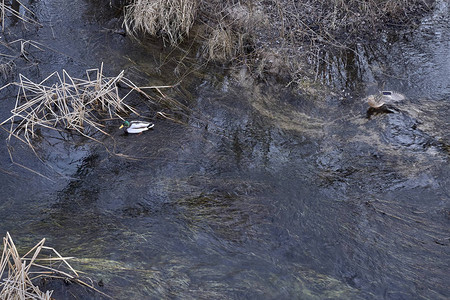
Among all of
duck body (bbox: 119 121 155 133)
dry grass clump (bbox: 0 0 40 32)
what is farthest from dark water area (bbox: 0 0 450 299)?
dry grass clump (bbox: 0 0 40 32)

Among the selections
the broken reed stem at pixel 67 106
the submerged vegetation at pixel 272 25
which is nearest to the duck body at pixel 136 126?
the broken reed stem at pixel 67 106

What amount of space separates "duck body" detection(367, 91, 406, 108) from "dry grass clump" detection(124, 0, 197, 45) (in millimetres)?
3276

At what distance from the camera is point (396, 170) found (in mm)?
5836

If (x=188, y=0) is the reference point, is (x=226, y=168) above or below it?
below

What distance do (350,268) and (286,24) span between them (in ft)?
15.9

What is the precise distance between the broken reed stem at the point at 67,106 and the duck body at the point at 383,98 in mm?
3046

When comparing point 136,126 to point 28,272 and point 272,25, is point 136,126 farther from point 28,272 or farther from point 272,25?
point 272,25

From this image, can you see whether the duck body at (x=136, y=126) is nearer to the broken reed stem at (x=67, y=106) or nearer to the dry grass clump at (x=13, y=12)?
the broken reed stem at (x=67, y=106)

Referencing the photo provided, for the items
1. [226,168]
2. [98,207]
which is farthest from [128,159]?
[226,168]

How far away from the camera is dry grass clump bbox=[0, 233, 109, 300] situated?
402 cm

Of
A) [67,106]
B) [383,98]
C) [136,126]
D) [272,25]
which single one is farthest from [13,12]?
[383,98]

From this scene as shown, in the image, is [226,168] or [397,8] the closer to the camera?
[226,168]

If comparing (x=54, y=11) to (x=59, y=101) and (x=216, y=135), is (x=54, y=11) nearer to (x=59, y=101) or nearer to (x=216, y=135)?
(x=59, y=101)

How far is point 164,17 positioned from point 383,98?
3749 mm
